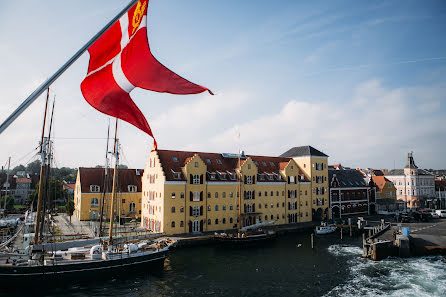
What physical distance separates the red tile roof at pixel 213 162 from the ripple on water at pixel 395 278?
1121 inches

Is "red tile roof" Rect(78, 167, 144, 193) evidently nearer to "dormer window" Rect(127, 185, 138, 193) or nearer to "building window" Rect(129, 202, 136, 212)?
"dormer window" Rect(127, 185, 138, 193)

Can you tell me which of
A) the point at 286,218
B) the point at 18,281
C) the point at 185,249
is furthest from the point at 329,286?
the point at 286,218

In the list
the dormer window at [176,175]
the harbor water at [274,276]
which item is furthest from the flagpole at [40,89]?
the dormer window at [176,175]

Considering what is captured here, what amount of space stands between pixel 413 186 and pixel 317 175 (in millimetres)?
47558

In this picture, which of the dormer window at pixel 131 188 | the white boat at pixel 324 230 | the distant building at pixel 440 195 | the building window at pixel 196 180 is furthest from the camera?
the distant building at pixel 440 195

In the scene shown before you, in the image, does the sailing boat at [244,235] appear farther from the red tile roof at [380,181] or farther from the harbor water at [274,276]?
the red tile roof at [380,181]

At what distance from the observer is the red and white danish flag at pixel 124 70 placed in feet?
35.4

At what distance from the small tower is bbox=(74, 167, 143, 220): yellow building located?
3370 inches

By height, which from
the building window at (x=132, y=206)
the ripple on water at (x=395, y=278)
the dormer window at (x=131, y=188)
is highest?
the dormer window at (x=131, y=188)

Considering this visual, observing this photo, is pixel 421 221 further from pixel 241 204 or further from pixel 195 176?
pixel 195 176

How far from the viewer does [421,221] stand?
222 ft

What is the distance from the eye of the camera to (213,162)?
59.8 meters

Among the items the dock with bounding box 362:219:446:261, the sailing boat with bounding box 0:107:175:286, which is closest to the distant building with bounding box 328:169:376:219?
the dock with bounding box 362:219:446:261

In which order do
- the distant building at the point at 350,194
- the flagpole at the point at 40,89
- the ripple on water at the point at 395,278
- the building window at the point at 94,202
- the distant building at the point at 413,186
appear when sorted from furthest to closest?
1. the distant building at the point at 413,186
2. the distant building at the point at 350,194
3. the building window at the point at 94,202
4. the ripple on water at the point at 395,278
5. the flagpole at the point at 40,89
